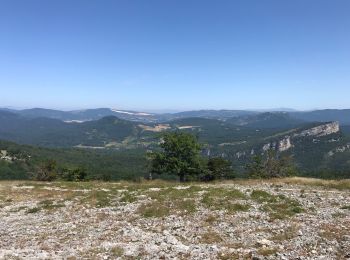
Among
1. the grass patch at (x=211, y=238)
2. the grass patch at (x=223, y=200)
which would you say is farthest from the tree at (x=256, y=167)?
the grass patch at (x=211, y=238)

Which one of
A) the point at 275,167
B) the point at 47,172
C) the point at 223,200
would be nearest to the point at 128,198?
the point at 223,200

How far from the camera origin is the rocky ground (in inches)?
766

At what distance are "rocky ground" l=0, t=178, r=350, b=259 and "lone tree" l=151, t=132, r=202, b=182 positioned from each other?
1355 inches

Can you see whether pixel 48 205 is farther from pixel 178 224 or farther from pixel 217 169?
pixel 217 169

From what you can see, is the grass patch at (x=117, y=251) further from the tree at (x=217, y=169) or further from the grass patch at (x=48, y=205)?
the tree at (x=217, y=169)

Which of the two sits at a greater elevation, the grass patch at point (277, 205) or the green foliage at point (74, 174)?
the grass patch at point (277, 205)

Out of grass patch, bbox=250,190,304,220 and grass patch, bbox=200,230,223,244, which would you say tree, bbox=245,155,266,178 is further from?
grass patch, bbox=200,230,223,244

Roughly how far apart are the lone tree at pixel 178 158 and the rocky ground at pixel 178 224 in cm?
3442

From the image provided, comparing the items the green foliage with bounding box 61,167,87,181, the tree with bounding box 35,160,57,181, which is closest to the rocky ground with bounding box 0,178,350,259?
the tree with bounding box 35,160,57,181

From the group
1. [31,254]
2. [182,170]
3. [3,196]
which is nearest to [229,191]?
[31,254]

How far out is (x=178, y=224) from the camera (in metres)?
25.3

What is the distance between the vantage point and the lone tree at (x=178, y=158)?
74.4m

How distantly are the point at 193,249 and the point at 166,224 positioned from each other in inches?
228

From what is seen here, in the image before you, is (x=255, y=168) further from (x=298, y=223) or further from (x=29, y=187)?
(x=298, y=223)
